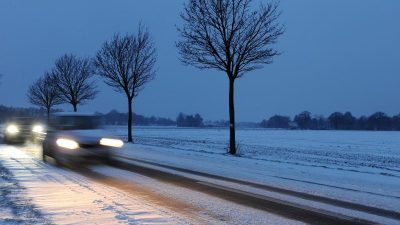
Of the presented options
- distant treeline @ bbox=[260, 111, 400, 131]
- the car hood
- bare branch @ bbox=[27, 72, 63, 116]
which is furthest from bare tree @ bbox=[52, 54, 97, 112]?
distant treeline @ bbox=[260, 111, 400, 131]

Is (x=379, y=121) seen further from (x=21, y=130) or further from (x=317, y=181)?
(x=317, y=181)

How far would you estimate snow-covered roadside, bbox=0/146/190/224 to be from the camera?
7.23 metres

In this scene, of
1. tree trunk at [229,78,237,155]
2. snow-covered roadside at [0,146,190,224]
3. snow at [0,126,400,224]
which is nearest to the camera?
snow-covered roadside at [0,146,190,224]

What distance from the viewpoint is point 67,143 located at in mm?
16078

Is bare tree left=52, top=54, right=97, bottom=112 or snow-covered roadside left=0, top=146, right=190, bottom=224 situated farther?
bare tree left=52, top=54, right=97, bottom=112

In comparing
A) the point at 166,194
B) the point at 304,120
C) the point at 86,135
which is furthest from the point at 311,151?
the point at 304,120

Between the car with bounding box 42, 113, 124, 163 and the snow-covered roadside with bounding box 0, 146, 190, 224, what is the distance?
3.24 metres

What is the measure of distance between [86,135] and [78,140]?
1.09 ft

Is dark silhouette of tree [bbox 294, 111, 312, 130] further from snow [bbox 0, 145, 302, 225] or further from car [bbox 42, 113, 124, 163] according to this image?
snow [bbox 0, 145, 302, 225]

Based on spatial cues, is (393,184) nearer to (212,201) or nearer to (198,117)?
(212,201)

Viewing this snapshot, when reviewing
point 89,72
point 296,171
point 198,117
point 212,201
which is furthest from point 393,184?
point 198,117

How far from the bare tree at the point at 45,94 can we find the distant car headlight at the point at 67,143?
1379 inches

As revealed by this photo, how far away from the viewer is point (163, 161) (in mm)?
18234

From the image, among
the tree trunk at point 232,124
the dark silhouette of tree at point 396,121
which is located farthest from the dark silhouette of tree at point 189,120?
the tree trunk at point 232,124
